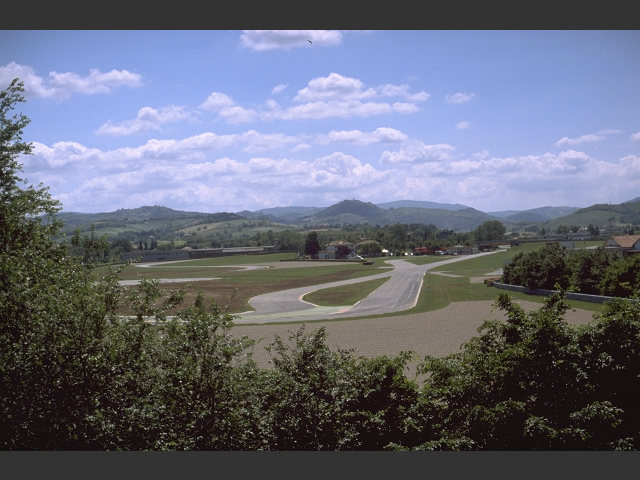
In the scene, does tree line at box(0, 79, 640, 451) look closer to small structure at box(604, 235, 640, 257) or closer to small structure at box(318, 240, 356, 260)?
small structure at box(604, 235, 640, 257)

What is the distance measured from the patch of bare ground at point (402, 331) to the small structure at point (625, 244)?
47.1 meters

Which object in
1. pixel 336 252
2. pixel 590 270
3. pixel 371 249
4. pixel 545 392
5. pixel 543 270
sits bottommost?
pixel 336 252

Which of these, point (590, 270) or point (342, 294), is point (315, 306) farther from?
point (590, 270)

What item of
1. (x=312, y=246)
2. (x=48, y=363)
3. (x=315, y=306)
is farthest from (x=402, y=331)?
(x=312, y=246)

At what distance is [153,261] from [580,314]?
11763cm

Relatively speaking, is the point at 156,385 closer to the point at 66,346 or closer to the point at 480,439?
the point at 66,346

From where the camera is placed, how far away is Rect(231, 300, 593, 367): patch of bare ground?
3153 cm

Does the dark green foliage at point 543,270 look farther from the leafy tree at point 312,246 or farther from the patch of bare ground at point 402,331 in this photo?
the leafy tree at point 312,246

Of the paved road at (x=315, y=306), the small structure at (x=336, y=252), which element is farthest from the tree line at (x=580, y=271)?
the small structure at (x=336, y=252)

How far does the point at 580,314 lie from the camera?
43531 mm

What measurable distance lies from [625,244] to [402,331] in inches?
2707

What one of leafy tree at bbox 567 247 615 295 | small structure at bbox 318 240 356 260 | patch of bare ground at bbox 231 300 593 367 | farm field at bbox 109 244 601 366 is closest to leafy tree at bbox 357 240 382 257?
small structure at bbox 318 240 356 260

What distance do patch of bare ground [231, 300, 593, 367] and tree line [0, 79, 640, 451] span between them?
1528 cm

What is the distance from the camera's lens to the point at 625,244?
87.4 meters
